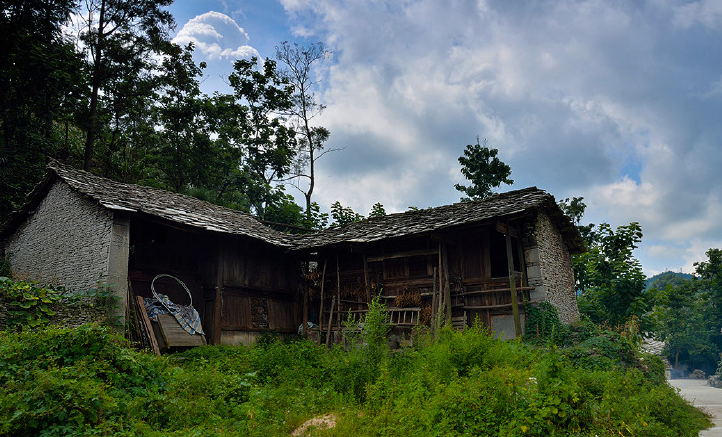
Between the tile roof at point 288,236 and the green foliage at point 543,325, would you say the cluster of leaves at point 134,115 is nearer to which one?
the tile roof at point 288,236

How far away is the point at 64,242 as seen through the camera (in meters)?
12.6

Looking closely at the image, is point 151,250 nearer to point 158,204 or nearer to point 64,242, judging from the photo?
point 158,204

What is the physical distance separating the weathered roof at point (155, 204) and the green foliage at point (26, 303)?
2.32 m

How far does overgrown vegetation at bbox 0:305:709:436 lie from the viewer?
5.55m

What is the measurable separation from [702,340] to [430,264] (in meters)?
49.0

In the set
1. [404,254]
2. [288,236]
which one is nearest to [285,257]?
[288,236]

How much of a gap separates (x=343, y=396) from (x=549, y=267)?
333 inches

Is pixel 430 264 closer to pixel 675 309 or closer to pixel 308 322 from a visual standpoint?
pixel 308 322

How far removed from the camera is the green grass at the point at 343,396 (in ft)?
18.2

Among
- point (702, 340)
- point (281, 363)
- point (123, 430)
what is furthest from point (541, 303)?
point (702, 340)

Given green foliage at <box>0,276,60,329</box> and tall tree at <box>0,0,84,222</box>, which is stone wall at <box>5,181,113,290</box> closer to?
green foliage at <box>0,276,60,329</box>

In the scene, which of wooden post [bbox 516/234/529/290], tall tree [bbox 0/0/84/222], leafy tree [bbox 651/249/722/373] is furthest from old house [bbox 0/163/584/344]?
leafy tree [bbox 651/249/722/373]

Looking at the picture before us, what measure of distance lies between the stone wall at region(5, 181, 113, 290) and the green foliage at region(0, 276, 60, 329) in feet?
3.49

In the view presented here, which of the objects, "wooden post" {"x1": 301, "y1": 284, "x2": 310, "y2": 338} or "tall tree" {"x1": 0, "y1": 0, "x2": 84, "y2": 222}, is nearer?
"wooden post" {"x1": 301, "y1": 284, "x2": 310, "y2": 338}
